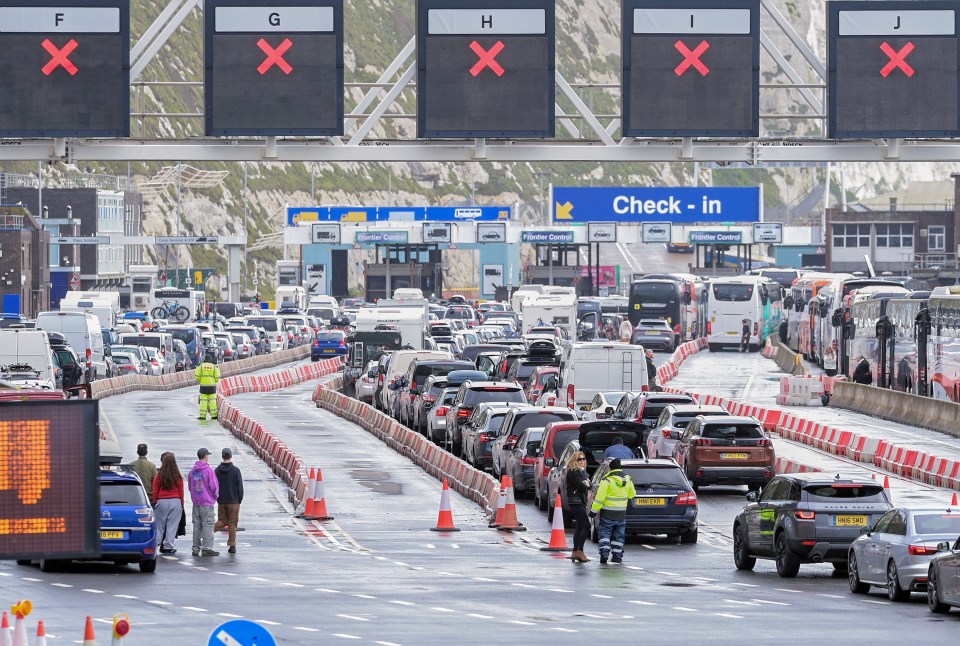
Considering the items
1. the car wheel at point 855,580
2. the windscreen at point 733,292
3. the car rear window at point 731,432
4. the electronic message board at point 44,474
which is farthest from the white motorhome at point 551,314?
the electronic message board at point 44,474

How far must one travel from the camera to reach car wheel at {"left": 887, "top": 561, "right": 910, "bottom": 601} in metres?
21.3

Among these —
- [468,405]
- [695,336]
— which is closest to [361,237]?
[695,336]

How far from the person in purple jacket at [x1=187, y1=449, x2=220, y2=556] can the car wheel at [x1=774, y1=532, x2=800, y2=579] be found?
7.31 m

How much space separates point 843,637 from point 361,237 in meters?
119

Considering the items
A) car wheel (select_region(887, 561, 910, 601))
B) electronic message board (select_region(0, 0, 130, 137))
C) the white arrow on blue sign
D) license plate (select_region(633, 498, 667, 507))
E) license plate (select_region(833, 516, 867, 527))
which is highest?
electronic message board (select_region(0, 0, 130, 137))

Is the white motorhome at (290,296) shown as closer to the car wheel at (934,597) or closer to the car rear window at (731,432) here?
the car rear window at (731,432)

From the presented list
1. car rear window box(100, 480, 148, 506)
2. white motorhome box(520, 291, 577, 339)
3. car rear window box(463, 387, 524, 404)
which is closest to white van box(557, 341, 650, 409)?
Answer: car rear window box(463, 387, 524, 404)

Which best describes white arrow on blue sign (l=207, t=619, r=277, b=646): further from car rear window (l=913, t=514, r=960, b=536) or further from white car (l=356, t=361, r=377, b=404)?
white car (l=356, t=361, r=377, b=404)

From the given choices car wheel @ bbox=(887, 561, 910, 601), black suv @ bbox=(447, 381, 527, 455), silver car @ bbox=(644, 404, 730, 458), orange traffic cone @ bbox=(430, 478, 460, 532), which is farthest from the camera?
black suv @ bbox=(447, 381, 527, 455)

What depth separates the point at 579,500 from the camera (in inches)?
1005

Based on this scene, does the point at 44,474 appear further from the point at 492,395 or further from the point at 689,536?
the point at 492,395

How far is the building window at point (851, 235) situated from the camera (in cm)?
16250

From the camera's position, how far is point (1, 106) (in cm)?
2875

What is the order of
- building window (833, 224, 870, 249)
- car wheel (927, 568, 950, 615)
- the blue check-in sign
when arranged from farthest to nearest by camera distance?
1. building window (833, 224, 870, 249)
2. the blue check-in sign
3. car wheel (927, 568, 950, 615)
